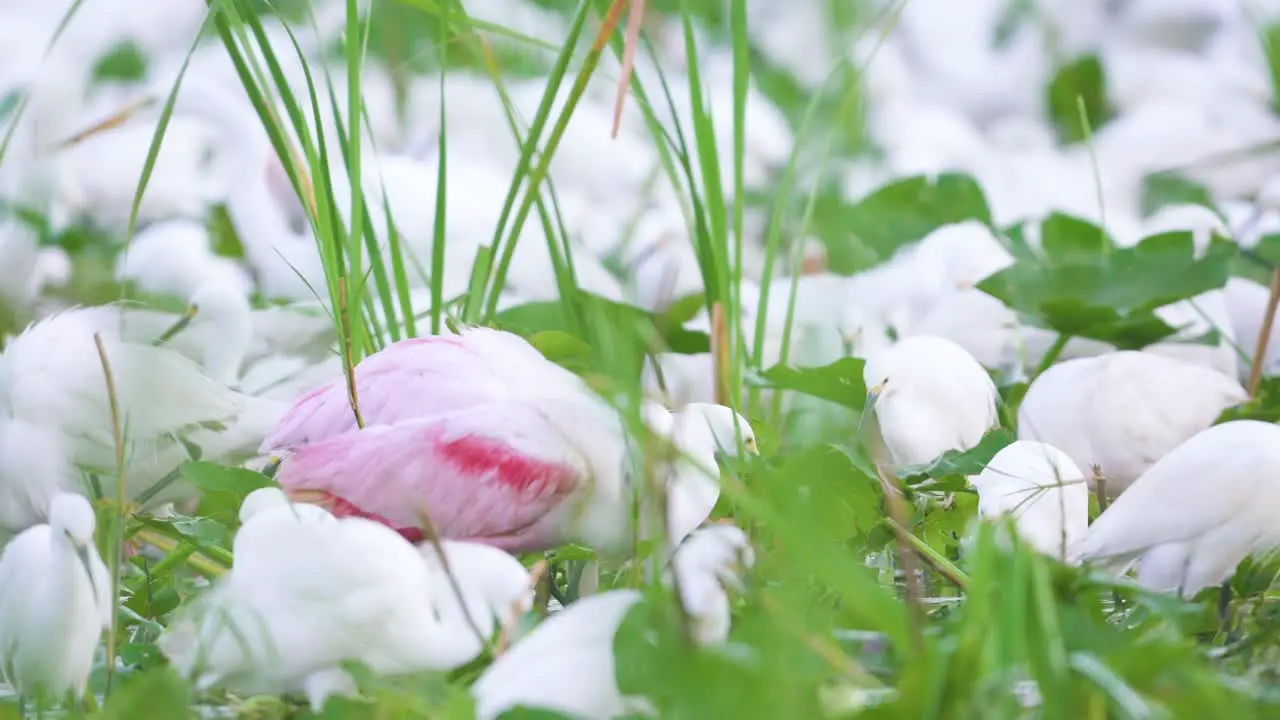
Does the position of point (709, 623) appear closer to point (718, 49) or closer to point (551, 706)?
point (551, 706)

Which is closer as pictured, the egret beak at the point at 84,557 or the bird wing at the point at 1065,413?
the egret beak at the point at 84,557

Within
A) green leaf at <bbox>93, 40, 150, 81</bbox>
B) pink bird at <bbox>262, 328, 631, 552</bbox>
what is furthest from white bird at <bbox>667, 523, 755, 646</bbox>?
green leaf at <bbox>93, 40, 150, 81</bbox>

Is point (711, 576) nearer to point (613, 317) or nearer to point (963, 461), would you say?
point (963, 461)

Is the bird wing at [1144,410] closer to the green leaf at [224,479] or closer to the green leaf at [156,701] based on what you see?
the green leaf at [224,479]

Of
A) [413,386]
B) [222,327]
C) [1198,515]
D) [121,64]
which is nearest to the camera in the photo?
[1198,515]

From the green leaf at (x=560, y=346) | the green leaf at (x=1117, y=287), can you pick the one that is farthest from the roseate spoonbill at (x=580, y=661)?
the green leaf at (x=1117, y=287)

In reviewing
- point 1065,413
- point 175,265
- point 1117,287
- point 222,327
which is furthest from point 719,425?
point 175,265

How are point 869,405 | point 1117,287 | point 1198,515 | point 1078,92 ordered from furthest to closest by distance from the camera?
point 1078,92 → point 1117,287 → point 869,405 → point 1198,515
